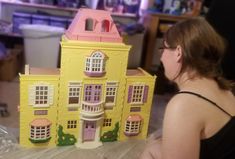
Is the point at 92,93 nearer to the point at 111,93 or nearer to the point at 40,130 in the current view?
the point at 111,93

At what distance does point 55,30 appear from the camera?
2773mm

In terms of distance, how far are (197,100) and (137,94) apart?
0.72 meters

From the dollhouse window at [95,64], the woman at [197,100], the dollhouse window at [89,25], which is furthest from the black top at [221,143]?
the dollhouse window at [89,25]

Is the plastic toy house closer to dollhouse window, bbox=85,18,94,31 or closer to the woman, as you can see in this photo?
dollhouse window, bbox=85,18,94,31

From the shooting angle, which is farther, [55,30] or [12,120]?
[55,30]

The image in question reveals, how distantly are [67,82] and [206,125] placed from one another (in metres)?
0.76

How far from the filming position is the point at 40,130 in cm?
150

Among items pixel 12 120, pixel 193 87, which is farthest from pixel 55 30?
pixel 193 87

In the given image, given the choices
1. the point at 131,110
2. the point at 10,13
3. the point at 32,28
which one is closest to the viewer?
the point at 131,110

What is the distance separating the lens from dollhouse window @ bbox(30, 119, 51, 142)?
148 centimetres

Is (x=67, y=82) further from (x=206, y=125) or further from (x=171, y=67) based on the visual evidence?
(x=206, y=125)

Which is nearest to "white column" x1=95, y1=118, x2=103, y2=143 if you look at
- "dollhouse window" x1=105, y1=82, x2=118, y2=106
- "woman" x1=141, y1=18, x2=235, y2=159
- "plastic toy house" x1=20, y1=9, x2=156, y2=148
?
"plastic toy house" x1=20, y1=9, x2=156, y2=148

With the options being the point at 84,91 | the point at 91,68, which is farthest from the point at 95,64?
the point at 84,91

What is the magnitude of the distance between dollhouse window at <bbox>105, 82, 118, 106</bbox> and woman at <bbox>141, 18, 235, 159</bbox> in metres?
0.52
